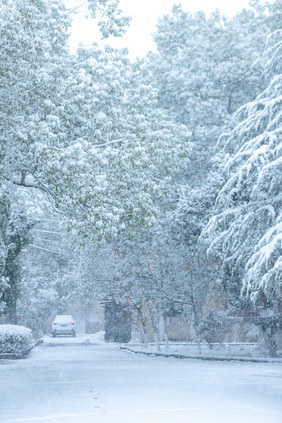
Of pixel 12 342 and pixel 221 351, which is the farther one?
pixel 221 351

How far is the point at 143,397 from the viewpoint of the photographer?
1073 centimetres

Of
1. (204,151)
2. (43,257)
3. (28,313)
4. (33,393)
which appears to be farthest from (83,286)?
(33,393)

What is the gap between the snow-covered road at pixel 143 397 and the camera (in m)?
8.57

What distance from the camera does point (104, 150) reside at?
1709cm

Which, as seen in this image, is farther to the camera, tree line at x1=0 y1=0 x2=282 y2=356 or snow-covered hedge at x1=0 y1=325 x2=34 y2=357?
snow-covered hedge at x1=0 y1=325 x2=34 y2=357

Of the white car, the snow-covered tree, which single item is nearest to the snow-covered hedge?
the snow-covered tree

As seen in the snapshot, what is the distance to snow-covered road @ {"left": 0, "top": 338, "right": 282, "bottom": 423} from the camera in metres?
8.57

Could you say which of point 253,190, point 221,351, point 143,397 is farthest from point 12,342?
point 143,397

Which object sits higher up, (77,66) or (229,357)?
(77,66)

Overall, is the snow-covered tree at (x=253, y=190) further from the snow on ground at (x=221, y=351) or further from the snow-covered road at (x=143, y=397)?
the snow on ground at (x=221, y=351)

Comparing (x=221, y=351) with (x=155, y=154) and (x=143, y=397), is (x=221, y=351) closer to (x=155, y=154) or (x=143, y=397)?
(x=155, y=154)

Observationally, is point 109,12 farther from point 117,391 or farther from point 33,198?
point 33,198

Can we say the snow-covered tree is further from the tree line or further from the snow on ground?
the snow on ground

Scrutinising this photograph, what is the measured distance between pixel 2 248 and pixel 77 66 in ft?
16.3
